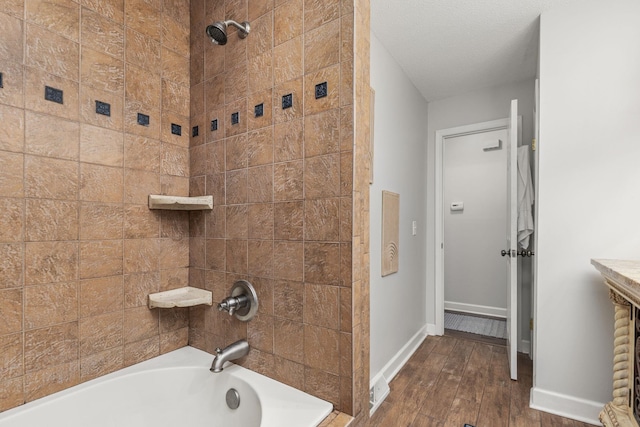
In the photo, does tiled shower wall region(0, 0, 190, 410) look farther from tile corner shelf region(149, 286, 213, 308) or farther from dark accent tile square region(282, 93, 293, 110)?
dark accent tile square region(282, 93, 293, 110)

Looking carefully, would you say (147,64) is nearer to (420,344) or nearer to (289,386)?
(289,386)

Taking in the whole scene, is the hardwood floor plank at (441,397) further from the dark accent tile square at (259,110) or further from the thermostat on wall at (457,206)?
the thermostat on wall at (457,206)

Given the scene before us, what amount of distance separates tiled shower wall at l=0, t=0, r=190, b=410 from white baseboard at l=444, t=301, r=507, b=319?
368 cm

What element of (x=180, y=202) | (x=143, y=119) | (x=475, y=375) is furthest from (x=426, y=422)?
Answer: (x=143, y=119)

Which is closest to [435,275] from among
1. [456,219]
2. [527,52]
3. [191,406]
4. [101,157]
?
[456,219]

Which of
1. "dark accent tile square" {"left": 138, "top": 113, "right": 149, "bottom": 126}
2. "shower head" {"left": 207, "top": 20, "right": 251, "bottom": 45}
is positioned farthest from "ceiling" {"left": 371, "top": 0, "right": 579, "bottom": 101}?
"dark accent tile square" {"left": 138, "top": 113, "right": 149, "bottom": 126}

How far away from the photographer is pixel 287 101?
4.28 ft

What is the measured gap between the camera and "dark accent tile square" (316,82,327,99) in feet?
3.94

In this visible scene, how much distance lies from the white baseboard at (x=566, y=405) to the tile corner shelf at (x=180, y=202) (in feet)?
7.82

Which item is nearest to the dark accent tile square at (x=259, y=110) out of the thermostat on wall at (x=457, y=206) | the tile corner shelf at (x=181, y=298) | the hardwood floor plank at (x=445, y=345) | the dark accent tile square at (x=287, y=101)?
the dark accent tile square at (x=287, y=101)

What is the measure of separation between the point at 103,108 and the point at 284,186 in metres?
0.91

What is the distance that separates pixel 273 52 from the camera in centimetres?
135

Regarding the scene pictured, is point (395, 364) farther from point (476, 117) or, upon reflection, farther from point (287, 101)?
point (476, 117)

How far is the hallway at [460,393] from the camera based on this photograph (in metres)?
1.85
